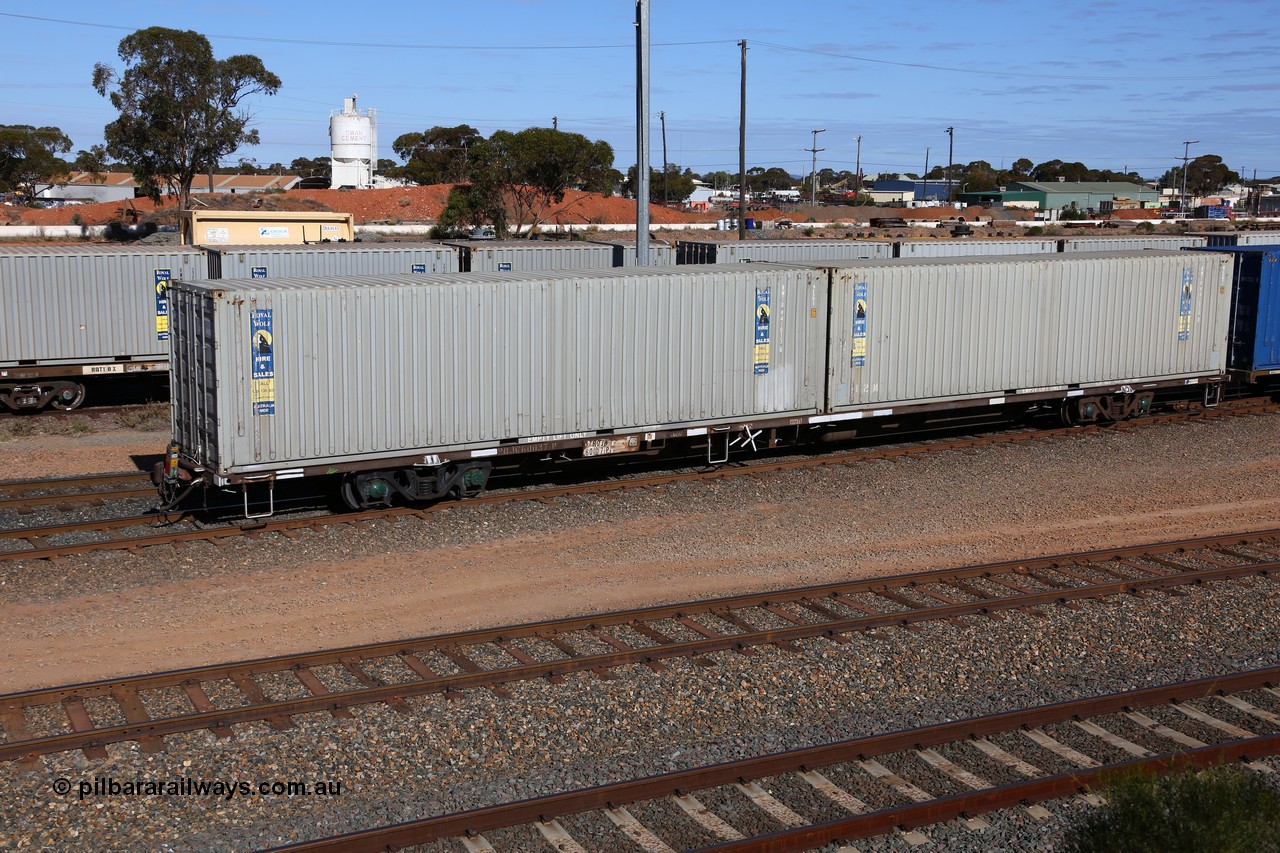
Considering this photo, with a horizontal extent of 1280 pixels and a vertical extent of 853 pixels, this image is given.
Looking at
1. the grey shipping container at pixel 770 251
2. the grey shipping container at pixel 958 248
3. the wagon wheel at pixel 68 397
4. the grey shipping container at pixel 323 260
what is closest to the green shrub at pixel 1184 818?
the grey shipping container at pixel 323 260

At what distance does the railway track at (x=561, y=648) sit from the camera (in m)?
8.88

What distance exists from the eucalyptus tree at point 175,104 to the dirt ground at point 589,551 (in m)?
48.0

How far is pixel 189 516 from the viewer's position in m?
15.1

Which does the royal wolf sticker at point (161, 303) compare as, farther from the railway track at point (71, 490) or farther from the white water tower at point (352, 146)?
the white water tower at point (352, 146)

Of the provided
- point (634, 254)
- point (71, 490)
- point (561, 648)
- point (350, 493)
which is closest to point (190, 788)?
point (561, 648)

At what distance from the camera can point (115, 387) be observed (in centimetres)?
2577

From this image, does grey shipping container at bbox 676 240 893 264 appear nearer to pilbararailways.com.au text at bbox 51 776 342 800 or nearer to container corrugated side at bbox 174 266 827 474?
container corrugated side at bbox 174 266 827 474

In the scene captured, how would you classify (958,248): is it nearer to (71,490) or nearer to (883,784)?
(71,490)

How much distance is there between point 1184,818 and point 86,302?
22.2 meters

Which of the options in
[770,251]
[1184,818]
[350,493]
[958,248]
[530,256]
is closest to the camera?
[1184,818]

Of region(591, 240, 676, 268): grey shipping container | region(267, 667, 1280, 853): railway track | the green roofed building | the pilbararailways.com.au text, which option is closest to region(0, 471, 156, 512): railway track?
the pilbararailways.com.au text

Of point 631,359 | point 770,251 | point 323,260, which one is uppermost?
point 770,251

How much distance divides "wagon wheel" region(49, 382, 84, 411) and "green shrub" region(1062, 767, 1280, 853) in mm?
21826

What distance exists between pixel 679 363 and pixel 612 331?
120 centimetres
